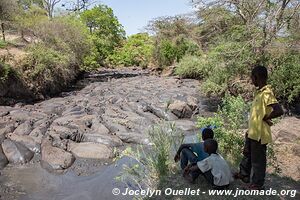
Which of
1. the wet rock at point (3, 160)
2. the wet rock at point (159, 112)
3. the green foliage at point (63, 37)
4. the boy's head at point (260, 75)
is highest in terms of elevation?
the green foliage at point (63, 37)

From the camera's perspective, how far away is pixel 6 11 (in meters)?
20.9

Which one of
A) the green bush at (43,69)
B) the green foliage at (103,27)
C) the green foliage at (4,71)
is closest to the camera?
the green foliage at (4,71)

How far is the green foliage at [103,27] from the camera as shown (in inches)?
1543

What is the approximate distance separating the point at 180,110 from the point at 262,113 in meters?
8.73

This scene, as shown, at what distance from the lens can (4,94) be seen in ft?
49.9

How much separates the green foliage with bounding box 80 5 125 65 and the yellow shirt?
3488cm

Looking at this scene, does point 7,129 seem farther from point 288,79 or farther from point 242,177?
point 288,79

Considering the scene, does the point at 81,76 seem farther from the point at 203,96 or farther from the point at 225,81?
the point at 225,81

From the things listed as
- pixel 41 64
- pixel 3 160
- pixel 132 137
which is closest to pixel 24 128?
pixel 3 160

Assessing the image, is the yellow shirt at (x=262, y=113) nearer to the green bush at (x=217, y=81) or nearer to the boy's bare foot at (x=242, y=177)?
the boy's bare foot at (x=242, y=177)

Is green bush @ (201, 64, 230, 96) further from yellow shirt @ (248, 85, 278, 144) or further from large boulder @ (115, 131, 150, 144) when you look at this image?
yellow shirt @ (248, 85, 278, 144)

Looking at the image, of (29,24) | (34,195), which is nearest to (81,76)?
(29,24)

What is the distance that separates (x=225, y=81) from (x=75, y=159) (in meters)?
8.63

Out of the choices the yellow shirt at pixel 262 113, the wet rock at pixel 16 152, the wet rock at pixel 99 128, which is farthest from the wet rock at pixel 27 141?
the yellow shirt at pixel 262 113
